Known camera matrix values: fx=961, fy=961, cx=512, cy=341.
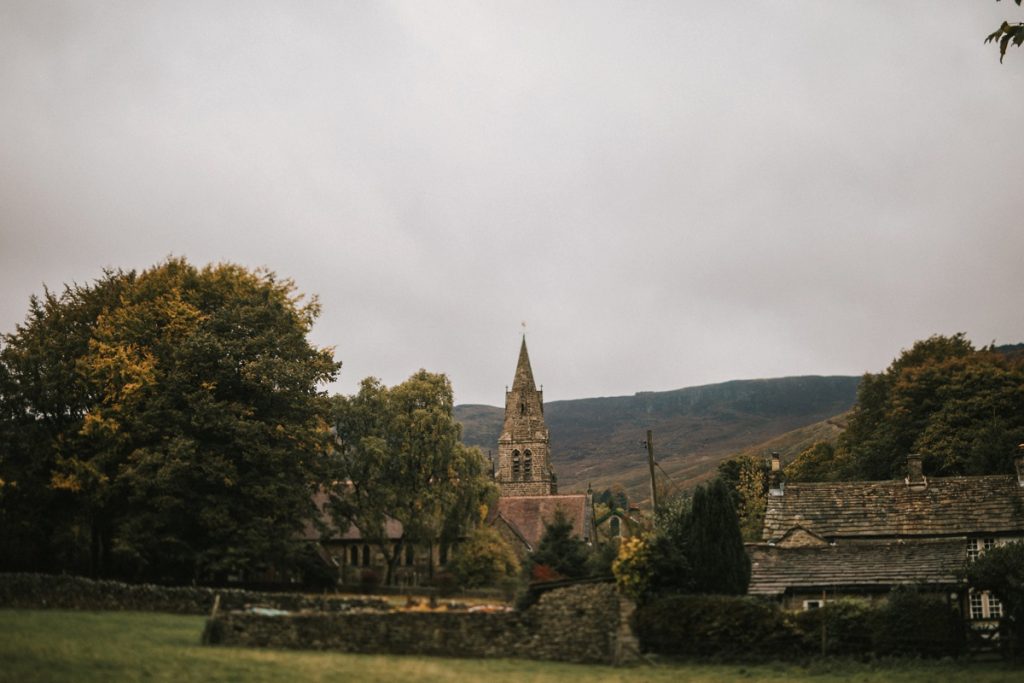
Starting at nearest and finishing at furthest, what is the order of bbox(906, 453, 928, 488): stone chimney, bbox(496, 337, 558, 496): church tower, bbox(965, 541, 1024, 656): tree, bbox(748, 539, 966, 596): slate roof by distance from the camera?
bbox(965, 541, 1024, 656): tree → bbox(748, 539, 966, 596): slate roof → bbox(906, 453, 928, 488): stone chimney → bbox(496, 337, 558, 496): church tower

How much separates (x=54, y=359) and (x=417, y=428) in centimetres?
2036

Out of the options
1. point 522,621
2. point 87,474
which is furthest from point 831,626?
point 87,474

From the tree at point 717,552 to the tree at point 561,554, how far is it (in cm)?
1903

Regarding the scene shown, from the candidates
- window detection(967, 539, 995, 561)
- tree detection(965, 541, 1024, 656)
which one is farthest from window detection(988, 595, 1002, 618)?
tree detection(965, 541, 1024, 656)

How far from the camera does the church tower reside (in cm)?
11406

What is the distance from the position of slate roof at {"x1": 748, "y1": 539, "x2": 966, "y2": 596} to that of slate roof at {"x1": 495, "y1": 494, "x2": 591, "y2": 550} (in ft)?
135

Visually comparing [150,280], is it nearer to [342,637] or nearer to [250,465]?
[250,465]

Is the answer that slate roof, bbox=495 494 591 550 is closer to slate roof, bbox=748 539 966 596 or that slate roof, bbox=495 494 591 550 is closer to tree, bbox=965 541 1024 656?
slate roof, bbox=748 539 966 596

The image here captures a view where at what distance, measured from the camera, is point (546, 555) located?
171 feet

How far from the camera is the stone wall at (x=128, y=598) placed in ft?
98.1

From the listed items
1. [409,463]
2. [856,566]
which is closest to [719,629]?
[856,566]

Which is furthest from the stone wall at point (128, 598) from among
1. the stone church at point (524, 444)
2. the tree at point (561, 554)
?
the stone church at point (524, 444)

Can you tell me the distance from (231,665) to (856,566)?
23817mm

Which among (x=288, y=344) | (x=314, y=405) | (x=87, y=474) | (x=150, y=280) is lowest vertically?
→ (x=87, y=474)
